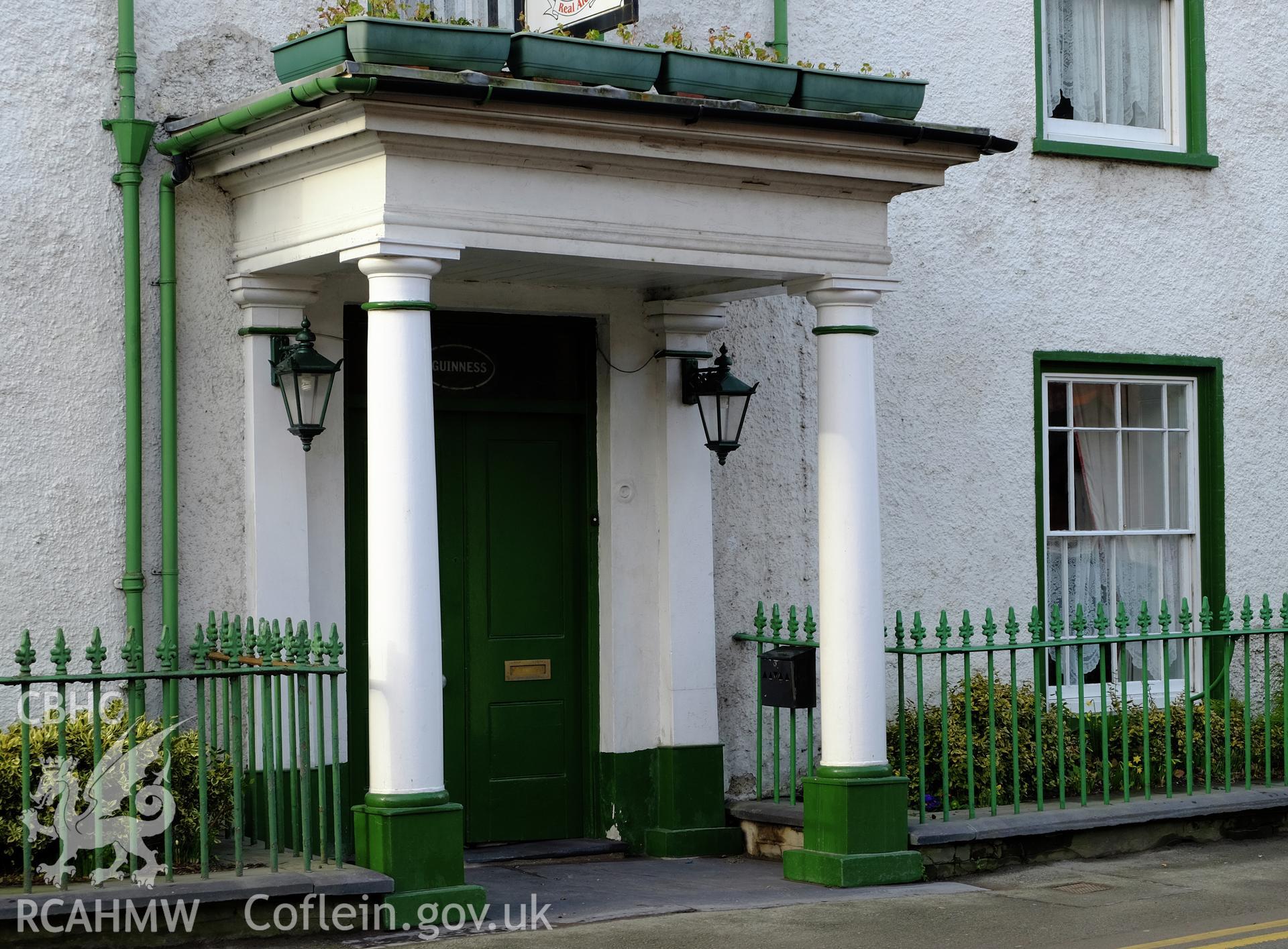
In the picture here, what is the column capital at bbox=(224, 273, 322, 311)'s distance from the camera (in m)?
8.02

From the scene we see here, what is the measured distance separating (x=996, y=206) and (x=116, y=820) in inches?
244

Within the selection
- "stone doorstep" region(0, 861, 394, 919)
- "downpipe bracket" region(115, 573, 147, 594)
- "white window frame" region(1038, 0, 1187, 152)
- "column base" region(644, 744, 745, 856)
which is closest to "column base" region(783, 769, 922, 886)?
"column base" region(644, 744, 745, 856)

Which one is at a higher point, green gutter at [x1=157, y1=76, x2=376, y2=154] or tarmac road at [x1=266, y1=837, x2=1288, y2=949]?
green gutter at [x1=157, y1=76, x2=376, y2=154]

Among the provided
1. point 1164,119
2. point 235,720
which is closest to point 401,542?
point 235,720

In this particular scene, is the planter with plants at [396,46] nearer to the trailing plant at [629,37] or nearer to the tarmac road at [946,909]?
the trailing plant at [629,37]

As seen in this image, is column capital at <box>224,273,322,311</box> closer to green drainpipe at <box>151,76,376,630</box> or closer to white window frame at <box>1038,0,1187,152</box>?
green drainpipe at <box>151,76,376,630</box>

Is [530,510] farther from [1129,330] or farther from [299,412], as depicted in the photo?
[1129,330]

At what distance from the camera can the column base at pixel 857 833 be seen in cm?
816

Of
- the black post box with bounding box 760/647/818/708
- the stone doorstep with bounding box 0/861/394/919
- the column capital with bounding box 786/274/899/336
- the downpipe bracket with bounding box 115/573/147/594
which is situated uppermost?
the column capital with bounding box 786/274/899/336

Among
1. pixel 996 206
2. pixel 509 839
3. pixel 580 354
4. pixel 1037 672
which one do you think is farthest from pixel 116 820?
pixel 996 206

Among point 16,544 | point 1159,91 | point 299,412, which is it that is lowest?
point 16,544

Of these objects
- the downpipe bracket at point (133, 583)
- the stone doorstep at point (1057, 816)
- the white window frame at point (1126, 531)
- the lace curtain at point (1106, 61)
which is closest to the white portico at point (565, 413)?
the stone doorstep at point (1057, 816)

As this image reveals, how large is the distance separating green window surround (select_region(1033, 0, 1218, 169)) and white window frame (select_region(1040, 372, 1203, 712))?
1345mm

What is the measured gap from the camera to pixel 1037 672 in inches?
372
